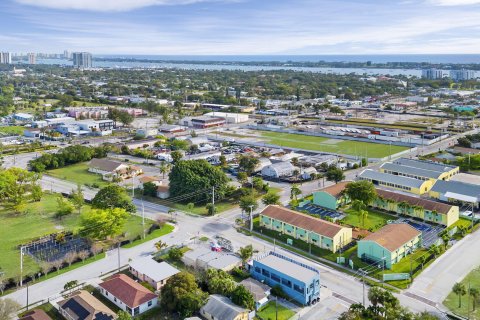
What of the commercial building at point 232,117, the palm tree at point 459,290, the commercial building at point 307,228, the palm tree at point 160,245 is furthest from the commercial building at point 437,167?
the commercial building at point 232,117

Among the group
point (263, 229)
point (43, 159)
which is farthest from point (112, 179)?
point (263, 229)

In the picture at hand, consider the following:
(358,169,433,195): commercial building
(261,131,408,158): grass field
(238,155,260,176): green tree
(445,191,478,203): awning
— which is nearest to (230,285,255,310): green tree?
(445,191,478,203): awning

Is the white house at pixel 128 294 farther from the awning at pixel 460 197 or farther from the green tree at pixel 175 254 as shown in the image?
the awning at pixel 460 197

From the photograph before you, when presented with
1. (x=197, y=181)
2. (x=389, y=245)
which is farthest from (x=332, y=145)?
(x=389, y=245)

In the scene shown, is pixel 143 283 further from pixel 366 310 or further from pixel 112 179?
pixel 112 179

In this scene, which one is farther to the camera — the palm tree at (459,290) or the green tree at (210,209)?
the green tree at (210,209)

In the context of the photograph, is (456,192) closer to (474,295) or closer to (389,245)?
(389,245)
